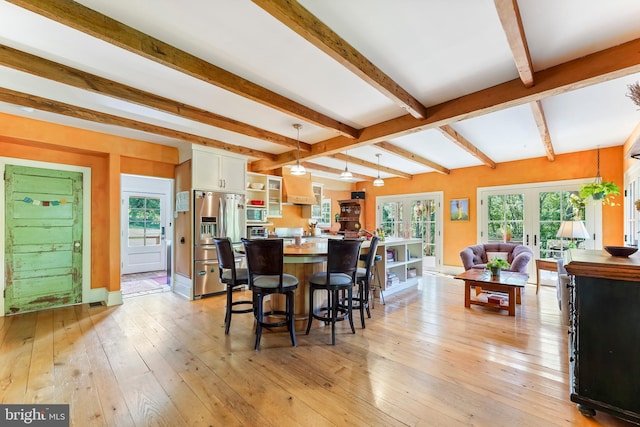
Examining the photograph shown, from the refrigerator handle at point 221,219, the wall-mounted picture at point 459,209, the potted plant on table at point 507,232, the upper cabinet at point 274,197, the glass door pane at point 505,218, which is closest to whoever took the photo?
the refrigerator handle at point 221,219

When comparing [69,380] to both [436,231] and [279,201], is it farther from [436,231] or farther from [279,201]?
[436,231]

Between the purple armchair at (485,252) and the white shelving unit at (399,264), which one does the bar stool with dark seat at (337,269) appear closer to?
the white shelving unit at (399,264)

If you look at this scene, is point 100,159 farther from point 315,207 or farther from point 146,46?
point 315,207

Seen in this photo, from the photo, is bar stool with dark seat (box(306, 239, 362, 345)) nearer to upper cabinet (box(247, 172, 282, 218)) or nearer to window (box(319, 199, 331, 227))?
upper cabinet (box(247, 172, 282, 218))

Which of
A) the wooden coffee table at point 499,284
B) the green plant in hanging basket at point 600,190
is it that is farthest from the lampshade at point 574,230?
the wooden coffee table at point 499,284

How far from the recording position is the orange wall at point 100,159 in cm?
363

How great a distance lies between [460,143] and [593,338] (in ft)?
10.2

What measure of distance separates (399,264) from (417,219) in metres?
2.98

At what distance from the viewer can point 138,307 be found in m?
3.96

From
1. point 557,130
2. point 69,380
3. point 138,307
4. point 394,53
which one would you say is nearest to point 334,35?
point 394,53

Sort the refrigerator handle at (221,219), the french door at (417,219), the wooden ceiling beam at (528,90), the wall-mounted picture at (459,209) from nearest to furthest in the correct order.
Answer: the wooden ceiling beam at (528,90) < the refrigerator handle at (221,219) < the wall-mounted picture at (459,209) < the french door at (417,219)

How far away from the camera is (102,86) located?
255 centimetres

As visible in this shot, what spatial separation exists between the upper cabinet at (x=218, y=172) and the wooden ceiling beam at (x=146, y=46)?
220 centimetres

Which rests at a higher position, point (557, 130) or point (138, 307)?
point (557, 130)
